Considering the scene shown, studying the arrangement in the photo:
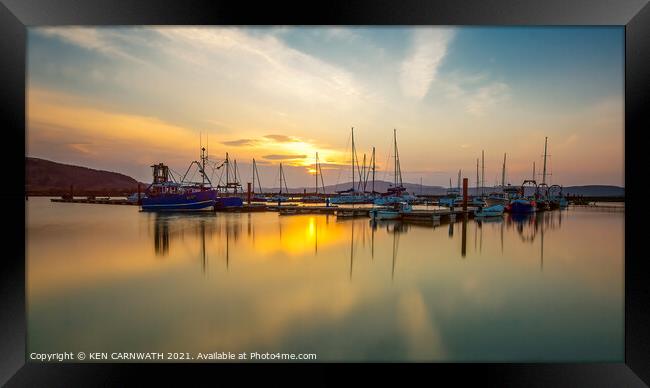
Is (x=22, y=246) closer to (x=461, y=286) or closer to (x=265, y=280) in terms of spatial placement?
(x=265, y=280)

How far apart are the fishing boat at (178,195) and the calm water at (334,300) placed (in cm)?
1392

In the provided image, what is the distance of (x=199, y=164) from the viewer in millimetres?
25969

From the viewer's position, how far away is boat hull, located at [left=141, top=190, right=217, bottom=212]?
24766mm

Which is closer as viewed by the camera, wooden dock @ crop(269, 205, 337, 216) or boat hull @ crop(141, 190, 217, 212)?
wooden dock @ crop(269, 205, 337, 216)

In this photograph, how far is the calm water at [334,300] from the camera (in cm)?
428

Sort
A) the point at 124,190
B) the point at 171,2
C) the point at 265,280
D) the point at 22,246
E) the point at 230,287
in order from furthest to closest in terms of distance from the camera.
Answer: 1. the point at 124,190
2. the point at 265,280
3. the point at 230,287
4. the point at 22,246
5. the point at 171,2

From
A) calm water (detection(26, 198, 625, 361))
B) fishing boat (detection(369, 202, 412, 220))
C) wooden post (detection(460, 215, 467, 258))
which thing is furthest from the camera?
fishing boat (detection(369, 202, 412, 220))

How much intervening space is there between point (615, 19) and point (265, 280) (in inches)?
282

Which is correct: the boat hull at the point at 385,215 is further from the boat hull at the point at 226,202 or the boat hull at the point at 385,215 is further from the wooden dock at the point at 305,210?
the boat hull at the point at 226,202

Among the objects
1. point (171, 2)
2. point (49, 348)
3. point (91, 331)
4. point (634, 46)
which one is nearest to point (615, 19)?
point (634, 46)

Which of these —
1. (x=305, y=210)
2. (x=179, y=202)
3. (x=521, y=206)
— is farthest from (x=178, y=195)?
(x=521, y=206)

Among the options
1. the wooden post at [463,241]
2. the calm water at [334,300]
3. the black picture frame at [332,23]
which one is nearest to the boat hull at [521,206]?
the wooden post at [463,241]

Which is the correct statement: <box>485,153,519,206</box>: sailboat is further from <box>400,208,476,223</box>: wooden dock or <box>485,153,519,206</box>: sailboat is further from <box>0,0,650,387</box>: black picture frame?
<box>0,0,650,387</box>: black picture frame

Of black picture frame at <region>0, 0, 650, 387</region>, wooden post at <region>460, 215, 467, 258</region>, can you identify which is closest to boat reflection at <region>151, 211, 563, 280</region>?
wooden post at <region>460, 215, 467, 258</region>
